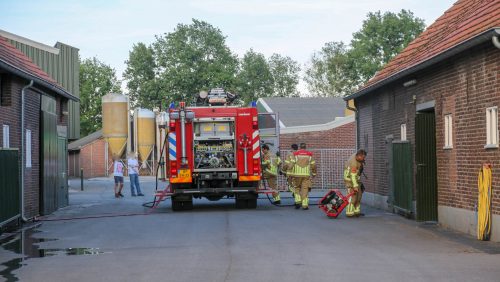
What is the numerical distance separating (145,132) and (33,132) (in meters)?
36.1

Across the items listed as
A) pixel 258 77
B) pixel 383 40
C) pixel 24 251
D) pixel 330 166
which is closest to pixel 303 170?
pixel 24 251

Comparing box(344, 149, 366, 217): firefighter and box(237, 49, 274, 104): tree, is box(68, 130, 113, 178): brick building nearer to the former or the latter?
box(237, 49, 274, 104): tree

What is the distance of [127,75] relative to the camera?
83.8 m

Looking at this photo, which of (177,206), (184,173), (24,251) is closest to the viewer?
(24,251)

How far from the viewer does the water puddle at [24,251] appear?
10.9 metres

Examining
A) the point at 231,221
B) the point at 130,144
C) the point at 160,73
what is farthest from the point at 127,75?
the point at 231,221

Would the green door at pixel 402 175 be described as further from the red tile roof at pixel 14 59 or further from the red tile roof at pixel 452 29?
the red tile roof at pixel 14 59

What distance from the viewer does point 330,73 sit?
82188mm

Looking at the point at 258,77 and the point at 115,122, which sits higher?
the point at 258,77

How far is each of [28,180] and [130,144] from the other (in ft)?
126

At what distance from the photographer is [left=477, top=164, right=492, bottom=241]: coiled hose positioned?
13.4 m

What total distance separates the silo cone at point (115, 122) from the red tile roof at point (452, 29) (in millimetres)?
35848

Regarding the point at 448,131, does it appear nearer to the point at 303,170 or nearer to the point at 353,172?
the point at 353,172

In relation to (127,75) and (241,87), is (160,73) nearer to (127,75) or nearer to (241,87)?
(127,75)
